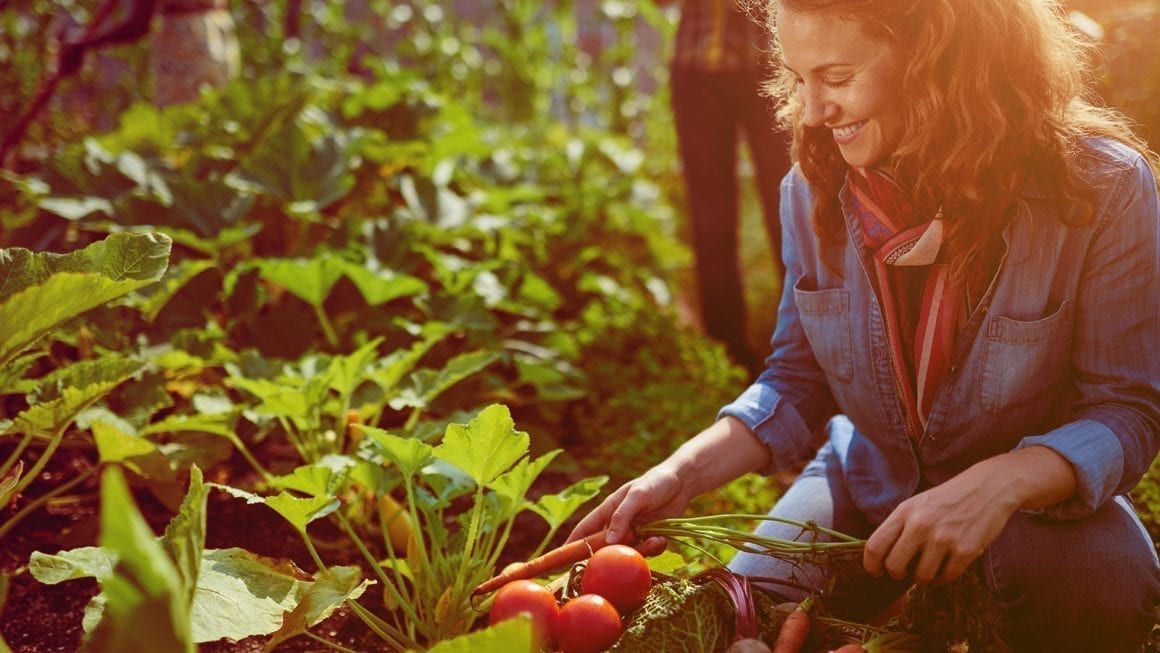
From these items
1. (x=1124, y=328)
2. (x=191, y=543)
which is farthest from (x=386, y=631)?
(x=1124, y=328)

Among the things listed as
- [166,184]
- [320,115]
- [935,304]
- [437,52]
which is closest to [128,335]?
[166,184]

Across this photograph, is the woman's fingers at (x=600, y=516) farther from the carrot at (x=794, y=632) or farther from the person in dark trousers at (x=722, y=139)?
the person in dark trousers at (x=722, y=139)

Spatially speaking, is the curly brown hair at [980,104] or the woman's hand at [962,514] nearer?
the woman's hand at [962,514]

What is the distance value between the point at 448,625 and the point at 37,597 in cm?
85

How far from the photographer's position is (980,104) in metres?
1.62

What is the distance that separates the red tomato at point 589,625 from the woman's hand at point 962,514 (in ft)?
1.31

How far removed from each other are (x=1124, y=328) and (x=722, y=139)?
2.22 m

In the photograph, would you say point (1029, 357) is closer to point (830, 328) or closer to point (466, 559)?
point (830, 328)

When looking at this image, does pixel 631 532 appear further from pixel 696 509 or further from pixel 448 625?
pixel 696 509

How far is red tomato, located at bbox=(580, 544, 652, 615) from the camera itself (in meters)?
1.61

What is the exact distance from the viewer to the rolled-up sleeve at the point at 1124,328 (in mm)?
1600

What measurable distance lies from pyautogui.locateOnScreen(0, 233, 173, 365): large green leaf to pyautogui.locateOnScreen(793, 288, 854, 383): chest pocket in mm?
1162

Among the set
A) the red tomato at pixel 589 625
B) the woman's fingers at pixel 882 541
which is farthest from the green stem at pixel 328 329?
the woman's fingers at pixel 882 541

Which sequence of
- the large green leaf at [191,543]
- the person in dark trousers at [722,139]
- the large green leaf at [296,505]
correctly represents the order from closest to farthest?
the large green leaf at [191,543] < the large green leaf at [296,505] < the person in dark trousers at [722,139]
